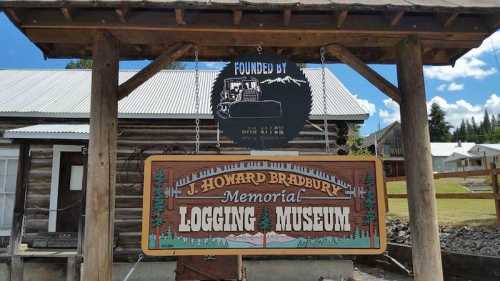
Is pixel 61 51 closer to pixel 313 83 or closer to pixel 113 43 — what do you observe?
pixel 113 43

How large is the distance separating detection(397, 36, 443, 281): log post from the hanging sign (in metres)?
0.33

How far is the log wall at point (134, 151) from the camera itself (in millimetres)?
8250

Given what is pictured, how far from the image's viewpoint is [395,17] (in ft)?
11.7

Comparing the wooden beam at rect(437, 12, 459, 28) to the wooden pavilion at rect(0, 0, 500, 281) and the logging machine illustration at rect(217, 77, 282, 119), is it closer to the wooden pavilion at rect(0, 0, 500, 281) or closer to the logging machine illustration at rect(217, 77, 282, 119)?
the wooden pavilion at rect(0, 0, 500, 281)

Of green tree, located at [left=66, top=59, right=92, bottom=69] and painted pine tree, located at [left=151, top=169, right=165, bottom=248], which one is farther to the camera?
green tree, located at [left=66, top=59, right=92, bottom=69]

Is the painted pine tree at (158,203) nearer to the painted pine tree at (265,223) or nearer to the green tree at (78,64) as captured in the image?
the painted pine tree at (265,223)

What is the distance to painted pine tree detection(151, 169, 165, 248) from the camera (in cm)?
352

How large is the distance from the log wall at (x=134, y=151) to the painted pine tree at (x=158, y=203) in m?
4.74

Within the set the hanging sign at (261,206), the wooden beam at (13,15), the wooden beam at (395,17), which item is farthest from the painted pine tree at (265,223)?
the wooden beam at (13,15)

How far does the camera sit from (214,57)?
4.34 meters

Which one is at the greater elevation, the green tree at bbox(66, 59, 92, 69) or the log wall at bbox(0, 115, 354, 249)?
the green tree at bbox(66, 59, 92, 69)

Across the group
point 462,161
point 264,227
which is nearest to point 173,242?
point 264,227

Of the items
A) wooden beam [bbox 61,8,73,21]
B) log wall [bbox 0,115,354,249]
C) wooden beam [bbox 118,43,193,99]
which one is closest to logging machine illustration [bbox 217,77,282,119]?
wooden beam [bbox 118,43,193,99]

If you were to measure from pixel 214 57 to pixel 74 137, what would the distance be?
13.2 ft
